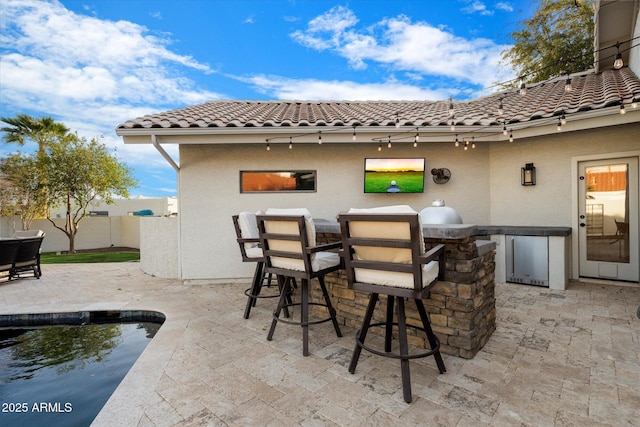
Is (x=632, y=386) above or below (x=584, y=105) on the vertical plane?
below

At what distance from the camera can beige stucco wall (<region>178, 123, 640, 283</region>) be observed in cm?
558

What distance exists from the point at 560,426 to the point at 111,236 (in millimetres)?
16434

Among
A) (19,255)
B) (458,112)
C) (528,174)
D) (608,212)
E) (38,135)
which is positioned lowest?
(19,255)

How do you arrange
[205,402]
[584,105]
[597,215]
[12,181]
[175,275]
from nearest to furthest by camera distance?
1. [205,402]
2. [584,105]
3. [597,215]
4. [175,275]
5. [12,181]

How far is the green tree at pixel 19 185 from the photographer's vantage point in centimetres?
1173

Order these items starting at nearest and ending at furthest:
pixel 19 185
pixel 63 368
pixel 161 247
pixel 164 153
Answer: pixel 63 368 < pixel 164 153 < pixel 161 247 < pixel 19 185

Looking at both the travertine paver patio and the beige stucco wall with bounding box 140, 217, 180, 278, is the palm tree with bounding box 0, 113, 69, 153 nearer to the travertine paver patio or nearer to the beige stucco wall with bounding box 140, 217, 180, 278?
the beige stucco wall with bounding box 140, 217, 180, 278

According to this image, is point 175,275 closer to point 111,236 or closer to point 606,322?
point 606,322

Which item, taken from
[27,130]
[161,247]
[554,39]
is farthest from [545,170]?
[27,130]

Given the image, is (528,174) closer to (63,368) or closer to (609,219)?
(609,219)

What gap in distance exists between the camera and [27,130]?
12.8 meters

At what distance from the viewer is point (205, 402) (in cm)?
204

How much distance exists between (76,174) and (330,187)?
11.3 m

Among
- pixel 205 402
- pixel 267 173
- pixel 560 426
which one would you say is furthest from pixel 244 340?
pixel 267 173
